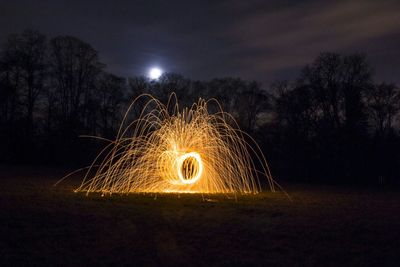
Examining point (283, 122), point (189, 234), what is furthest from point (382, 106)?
point (189, 234)

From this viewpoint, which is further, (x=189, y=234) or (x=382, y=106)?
(x=382, y=106)

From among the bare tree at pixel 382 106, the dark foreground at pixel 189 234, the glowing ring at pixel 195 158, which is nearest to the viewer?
the dark foreground at pixel 189 234

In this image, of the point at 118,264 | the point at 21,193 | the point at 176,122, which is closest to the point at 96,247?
the point at 118,264

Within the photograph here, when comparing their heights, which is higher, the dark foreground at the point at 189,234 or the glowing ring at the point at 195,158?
the glowing ring at the point at 195,158

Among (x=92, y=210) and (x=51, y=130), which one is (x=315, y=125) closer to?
(x=51, y=130)

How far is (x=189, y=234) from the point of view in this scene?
11930 mm

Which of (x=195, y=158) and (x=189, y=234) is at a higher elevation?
(x=195, y=158)

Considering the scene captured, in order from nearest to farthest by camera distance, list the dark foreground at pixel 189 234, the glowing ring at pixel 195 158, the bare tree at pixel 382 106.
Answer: the dark foreground at pixel 189 234
the glowing ring at pixel 195 158
the bare tree at pixel 382 106

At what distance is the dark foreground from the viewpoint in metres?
Result: 9.84

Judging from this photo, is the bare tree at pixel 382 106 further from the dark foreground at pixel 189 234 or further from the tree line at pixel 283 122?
the dark foreground at pixel 189 234

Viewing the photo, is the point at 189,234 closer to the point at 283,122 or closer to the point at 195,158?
the point at 195,158

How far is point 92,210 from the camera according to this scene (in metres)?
14.8

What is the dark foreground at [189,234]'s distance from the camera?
9.84m

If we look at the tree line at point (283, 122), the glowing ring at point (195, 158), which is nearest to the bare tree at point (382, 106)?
the tree line at point (283, 122)
